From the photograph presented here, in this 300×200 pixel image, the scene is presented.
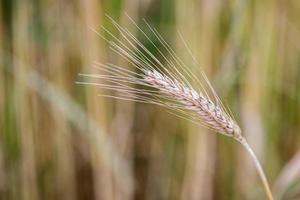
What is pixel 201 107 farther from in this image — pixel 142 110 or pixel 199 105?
pixel 142 110

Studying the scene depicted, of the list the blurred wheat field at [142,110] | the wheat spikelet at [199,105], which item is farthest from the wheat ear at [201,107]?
the blurred wheat field at [142,110]

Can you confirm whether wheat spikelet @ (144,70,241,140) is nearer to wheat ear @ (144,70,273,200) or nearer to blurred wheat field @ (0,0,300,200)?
wheat ear @ (144,70,273,200)

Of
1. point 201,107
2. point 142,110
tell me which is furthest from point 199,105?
point 142,110

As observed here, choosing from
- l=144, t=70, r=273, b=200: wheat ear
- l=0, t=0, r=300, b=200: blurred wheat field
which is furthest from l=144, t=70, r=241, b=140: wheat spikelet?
l=0, t=0, r=300, b=200: blurred wheat field

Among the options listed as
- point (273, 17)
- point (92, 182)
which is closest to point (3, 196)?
point (92, 182)

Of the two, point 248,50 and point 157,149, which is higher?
point 248,50

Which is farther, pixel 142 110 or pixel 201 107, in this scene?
pixel 142 110

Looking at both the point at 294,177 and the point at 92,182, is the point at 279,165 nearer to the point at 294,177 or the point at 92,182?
the point at 294,177

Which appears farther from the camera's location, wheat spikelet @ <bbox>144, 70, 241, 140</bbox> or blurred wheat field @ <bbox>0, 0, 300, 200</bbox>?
blurred wheat field @ <bbox>0, 0, 300, 200</bbox>
